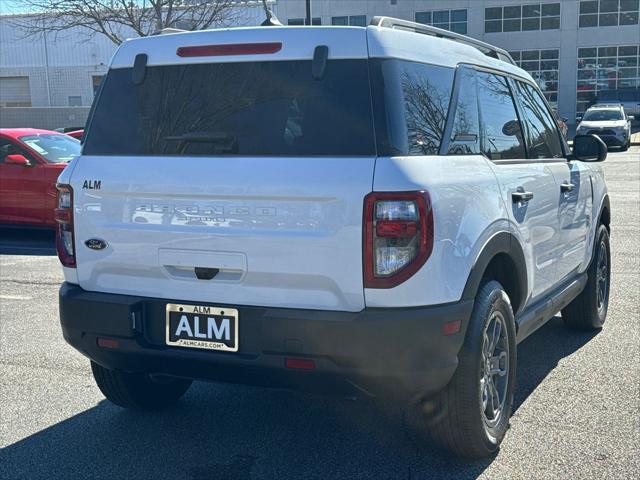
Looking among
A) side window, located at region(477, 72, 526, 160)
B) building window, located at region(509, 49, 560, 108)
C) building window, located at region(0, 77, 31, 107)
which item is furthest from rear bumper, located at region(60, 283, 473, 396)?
building window, located at region(0, 77, 31, 107)

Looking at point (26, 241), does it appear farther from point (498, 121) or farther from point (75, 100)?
point (75, 100)

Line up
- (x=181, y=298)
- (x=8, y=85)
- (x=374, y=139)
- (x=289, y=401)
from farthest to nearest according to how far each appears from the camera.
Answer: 1. (x=8, y=85)
2. (x=289, y=401)
3. (x=181, y=298)
4. (x=374, y=139)

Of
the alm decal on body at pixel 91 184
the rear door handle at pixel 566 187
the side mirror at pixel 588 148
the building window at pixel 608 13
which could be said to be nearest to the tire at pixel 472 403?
the rear door handle at pixel 566 187

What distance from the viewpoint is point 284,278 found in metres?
3.21

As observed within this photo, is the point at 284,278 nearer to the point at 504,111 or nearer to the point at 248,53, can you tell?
the point at 248,53

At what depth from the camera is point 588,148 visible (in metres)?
5.30

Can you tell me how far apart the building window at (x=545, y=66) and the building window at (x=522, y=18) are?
1.46 meters

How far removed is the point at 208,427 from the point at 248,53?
199 centimetres

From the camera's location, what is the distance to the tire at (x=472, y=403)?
3404mm

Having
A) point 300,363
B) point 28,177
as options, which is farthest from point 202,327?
point 28,177

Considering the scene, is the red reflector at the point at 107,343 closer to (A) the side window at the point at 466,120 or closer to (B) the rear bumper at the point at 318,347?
(B) the rear bumper at the point at 318,347

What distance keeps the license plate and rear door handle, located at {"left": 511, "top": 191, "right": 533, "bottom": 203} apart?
1564mm

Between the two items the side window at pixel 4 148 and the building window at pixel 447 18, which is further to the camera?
the building window at pixel 447 18

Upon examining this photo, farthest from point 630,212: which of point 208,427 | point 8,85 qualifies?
point 8,85
